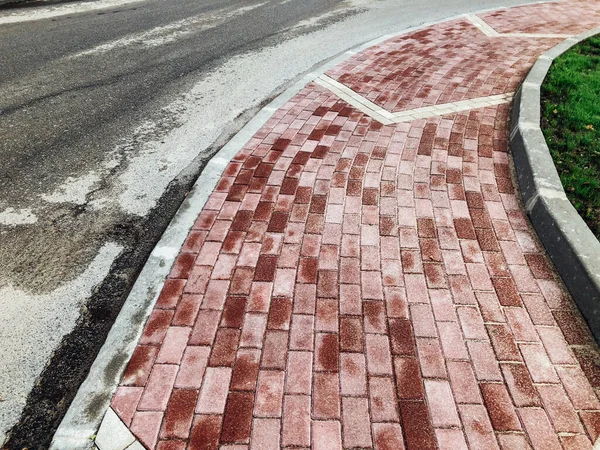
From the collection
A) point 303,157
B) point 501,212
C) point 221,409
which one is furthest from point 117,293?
point 501,212

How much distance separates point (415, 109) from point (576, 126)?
181 cm

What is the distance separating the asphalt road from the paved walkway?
21.1 inches

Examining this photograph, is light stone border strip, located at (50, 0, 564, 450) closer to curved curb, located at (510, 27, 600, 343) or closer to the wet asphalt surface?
the wet asphalt surface

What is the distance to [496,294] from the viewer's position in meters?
3.20

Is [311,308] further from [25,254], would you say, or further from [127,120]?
[127,120]

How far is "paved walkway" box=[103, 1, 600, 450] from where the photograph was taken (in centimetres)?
247

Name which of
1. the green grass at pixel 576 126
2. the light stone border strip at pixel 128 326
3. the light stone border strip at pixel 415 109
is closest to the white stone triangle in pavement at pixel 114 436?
the light stone border strip at pixel 128 326

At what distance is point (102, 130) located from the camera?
5441 mm

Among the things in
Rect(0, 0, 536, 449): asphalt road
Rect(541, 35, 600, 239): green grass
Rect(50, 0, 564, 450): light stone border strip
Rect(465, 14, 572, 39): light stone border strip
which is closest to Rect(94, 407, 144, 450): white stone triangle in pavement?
Rect(50, 0, 564, 450): light stone border strip

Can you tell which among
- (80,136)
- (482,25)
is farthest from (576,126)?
(80,136)

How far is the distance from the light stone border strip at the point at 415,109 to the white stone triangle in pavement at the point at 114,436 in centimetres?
427

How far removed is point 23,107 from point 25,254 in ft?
10.5

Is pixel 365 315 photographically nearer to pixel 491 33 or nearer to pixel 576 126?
pixel 576 126

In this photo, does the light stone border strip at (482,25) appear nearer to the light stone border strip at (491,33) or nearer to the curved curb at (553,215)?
the light stone border strip at (491,33)
